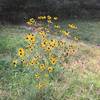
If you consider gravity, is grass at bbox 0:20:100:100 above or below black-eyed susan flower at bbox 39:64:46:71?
below

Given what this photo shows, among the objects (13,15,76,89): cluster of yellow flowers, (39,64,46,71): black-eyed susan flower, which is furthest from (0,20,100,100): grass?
(39,64,46,71): black-eyed susan flower


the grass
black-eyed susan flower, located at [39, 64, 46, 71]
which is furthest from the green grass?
black-eyed susan flower, located at [39, 64, 46, 71]

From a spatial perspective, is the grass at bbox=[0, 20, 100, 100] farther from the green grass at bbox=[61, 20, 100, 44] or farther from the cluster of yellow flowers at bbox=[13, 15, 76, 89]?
the green grass at bbox=[61, 20, 100, 44]

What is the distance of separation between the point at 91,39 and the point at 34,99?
6.04 metres

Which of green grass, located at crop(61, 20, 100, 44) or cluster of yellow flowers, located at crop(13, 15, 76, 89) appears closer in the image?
cluster of yellow flowers, located at crop(13, 15, 76, 89)

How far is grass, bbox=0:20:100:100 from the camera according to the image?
5.93 metres

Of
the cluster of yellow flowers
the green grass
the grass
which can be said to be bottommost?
the green grass

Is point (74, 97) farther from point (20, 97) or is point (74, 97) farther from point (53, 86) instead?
point (20, 97)

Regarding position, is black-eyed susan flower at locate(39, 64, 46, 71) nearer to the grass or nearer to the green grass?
the grass

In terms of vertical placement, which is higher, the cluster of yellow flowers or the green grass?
the cluster of yellow flowers

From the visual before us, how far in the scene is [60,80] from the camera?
6.78m

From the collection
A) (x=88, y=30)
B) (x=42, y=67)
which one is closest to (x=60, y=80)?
(x=42, y=67)

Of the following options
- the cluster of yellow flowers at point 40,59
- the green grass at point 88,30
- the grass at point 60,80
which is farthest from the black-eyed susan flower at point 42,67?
the green grass at point 88,30

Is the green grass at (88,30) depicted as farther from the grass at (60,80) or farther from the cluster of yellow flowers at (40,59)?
the cluster of yellow flowers at (40,59)
